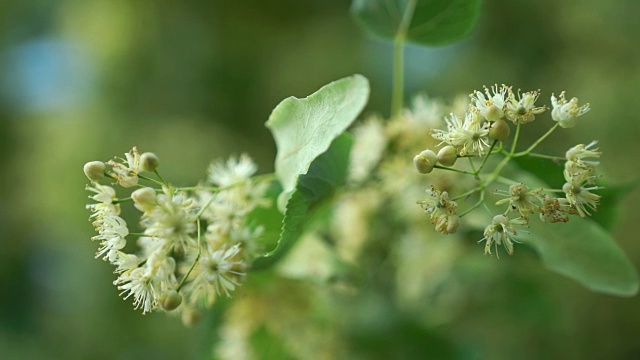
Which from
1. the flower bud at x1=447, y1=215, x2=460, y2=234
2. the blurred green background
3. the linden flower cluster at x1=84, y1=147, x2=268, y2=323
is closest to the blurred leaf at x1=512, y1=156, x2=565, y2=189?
the flower bud at x1=447, y1=215, x2=460, y2=234

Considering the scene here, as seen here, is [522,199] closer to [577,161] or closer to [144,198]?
[577,161]

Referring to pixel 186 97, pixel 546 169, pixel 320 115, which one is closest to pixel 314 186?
pixel 320 115

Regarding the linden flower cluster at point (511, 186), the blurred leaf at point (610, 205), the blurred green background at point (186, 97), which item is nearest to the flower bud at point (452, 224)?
the linden flower cluster at point (511, 186)

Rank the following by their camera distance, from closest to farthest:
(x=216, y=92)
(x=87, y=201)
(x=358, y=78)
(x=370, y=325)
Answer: (x=358, y=78), (x=370, y=325), (x=87, y=201), (x=216, y=92)

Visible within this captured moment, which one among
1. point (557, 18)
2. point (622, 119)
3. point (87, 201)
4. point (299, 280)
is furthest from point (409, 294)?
point (87, 201)

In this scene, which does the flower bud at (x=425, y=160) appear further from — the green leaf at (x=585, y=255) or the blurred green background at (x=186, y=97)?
the blurred green background at (x=186, y=97)

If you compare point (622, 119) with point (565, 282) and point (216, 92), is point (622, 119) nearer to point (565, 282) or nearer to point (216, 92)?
point (565, 282)
